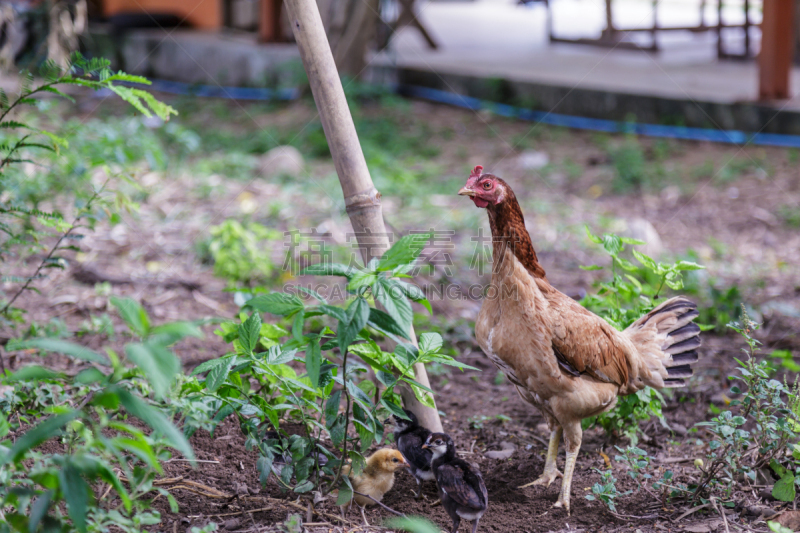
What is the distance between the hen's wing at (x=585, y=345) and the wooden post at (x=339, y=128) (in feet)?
1.95

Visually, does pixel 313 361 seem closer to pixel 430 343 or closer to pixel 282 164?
pixel 430 343

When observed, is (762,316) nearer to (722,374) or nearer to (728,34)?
(722,374)

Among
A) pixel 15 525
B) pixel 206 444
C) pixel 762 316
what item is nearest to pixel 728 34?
pixel 762 316

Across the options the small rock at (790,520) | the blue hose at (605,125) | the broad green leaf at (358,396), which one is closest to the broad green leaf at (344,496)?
the broad green leaf at (358,396)

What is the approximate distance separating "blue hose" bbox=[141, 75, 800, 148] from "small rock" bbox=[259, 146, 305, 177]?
110 inches

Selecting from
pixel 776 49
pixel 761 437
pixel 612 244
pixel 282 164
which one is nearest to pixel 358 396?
pixel 612 244

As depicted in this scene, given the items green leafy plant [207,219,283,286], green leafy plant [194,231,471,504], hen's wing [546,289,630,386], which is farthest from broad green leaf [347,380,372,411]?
green leafy plant [207,219,283,286]

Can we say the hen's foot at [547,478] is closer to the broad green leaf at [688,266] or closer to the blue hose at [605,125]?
the broad green leaf at [688,266]

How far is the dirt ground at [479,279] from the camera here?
2453mm

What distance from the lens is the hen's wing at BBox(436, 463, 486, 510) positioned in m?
2.28

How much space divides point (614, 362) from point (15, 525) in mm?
2181

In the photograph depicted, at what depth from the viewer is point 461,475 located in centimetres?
239

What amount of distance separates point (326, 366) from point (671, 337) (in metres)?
1.72

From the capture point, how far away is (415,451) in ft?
8.63
